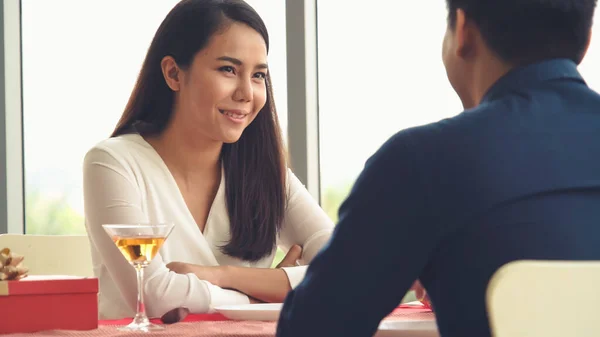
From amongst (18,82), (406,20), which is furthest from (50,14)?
(406,20)

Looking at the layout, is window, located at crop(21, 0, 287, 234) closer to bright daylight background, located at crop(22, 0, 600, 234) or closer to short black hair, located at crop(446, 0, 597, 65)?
bright daylight background, located at crop(22, 0, 600, 234)

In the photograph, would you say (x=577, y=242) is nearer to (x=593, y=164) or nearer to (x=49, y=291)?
(x=593, y=164)

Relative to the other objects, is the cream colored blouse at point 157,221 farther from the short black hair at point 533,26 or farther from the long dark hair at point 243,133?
the short black hair at point 533,26

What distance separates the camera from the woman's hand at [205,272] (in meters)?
2.06

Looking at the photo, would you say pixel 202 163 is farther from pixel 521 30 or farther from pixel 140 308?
pixel 521 30

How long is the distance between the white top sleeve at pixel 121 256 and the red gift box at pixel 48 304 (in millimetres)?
418

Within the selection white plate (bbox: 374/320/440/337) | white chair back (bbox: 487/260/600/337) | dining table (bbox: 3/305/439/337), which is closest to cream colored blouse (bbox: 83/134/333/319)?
dining table (bbox: 3/305/439/337)

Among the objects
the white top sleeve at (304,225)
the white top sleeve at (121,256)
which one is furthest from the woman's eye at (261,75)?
the white top sleeve at (121,256)

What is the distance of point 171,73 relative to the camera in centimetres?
249

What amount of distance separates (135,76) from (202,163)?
46cm

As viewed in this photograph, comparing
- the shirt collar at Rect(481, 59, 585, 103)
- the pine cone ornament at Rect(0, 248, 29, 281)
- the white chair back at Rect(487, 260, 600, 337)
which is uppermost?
the shirt collar at Rect(481, 59, 585, 103)

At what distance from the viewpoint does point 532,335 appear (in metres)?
0.78

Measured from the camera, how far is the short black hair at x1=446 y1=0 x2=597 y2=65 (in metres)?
1.05

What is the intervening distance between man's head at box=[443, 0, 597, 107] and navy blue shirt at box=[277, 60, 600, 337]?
0.24 ft
